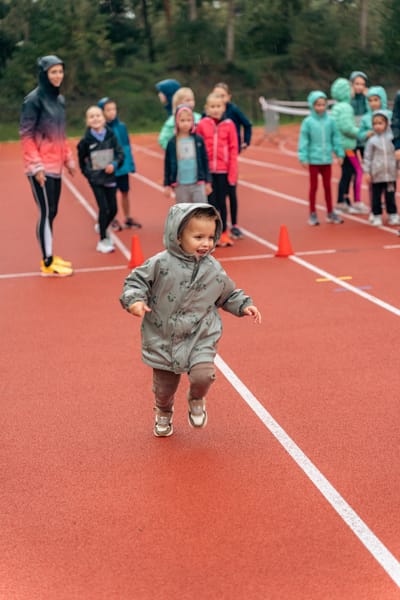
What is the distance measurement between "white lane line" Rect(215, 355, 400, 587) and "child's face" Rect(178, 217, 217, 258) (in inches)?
50.7

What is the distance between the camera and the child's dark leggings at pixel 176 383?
5738mm

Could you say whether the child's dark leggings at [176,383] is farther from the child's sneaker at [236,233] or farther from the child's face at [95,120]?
the child's sneaker at [236,233]

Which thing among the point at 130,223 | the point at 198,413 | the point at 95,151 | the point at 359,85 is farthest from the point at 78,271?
the point at 198,413

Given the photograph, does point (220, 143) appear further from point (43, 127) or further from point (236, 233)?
point (43, 127)

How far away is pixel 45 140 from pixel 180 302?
606 cm

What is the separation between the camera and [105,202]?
41.4 feet

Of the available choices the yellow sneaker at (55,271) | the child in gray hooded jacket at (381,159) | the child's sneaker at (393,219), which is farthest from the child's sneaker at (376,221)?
the yellow sneaker at (55,271)

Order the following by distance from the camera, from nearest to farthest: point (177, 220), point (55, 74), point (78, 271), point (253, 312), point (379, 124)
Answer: point (177, 220) → point (253, 312) → point (55, 74) → point (78, 271) → point (379, 124)

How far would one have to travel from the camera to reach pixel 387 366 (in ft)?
24.2

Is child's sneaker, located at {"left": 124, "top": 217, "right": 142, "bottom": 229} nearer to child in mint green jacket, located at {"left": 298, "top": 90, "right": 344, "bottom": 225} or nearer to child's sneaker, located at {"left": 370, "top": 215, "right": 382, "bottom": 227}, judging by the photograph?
child in mint green jacket, located at {"left": 298, "top": 90, "right": 344, "bottom": 225}

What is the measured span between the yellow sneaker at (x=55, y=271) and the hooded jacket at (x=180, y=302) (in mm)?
5840

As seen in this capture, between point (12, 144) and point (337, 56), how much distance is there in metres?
24.7

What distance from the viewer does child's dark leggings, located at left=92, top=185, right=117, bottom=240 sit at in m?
12.7

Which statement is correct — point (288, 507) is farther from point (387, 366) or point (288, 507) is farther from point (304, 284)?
point (304, 284)
